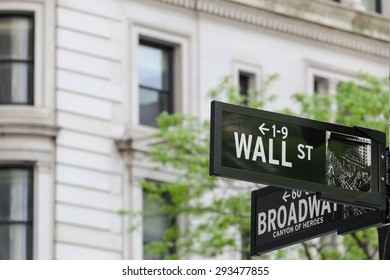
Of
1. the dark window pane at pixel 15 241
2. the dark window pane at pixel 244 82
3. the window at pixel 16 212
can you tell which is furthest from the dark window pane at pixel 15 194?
the dark window pane at pixel 244 82

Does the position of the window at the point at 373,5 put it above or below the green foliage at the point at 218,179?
above

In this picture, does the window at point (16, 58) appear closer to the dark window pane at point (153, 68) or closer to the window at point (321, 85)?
the dark window pane at point (153, 68)

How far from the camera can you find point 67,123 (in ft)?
111

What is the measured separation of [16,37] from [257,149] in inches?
999

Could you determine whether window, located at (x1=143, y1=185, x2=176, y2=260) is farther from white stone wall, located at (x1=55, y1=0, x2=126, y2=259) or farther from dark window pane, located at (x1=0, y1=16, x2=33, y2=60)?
dark window pane, located at (x1=0, y1=16, x2=33, y2=60)

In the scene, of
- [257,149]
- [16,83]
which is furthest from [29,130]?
[257,149]

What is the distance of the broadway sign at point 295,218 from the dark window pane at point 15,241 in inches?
917

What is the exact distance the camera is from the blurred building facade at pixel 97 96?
3309 centimetres

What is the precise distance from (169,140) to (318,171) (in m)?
22.7

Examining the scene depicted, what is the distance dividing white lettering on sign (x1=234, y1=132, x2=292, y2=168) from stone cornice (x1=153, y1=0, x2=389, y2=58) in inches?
1089

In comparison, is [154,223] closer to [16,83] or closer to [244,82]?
[16,83]

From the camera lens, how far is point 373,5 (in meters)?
42.0

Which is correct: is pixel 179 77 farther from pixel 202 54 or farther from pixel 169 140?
pixel 169 140

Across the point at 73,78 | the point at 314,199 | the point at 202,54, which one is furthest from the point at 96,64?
the point at 314,199
